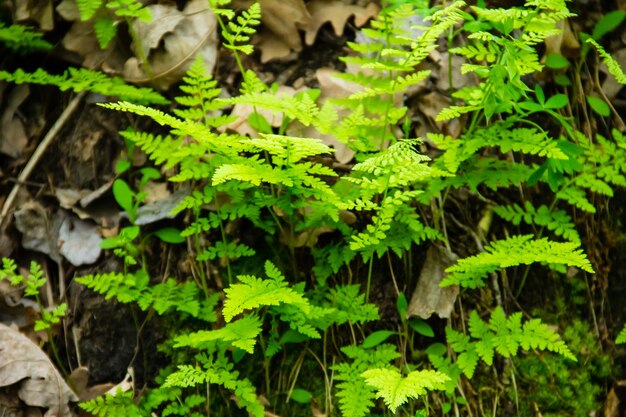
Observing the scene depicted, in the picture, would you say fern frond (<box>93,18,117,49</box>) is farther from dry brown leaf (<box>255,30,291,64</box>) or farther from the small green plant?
the small green plant

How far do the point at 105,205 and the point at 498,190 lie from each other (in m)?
2.29

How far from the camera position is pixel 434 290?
3.39 metres

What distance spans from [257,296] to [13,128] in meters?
2.22

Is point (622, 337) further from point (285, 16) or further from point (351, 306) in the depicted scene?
point (285, 16)

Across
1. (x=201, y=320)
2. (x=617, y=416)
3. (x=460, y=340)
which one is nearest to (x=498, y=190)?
(x=460, y=340)

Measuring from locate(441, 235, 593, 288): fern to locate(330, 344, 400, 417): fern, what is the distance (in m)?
0.46

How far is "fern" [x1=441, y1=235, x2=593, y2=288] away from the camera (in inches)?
111

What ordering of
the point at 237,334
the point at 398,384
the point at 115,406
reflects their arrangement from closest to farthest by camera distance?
the point at 398,384
the point at 237,334
the point at 115,406

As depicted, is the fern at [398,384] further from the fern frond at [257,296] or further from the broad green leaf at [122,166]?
the broad green leaf at [122,166]

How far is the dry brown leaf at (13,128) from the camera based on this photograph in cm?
394

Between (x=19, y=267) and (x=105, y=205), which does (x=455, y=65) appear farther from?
(x=19, y=267)

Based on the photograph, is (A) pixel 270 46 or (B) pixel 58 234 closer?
(B) pixel 58 234

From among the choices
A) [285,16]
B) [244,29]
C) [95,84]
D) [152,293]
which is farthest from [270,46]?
[152,293]

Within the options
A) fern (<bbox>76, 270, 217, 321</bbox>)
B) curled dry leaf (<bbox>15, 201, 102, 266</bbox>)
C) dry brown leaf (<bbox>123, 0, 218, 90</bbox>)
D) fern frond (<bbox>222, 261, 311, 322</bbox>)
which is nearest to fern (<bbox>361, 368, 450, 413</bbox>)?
fern frond (<bbox>222, 261, 311, 322</bbox>)
